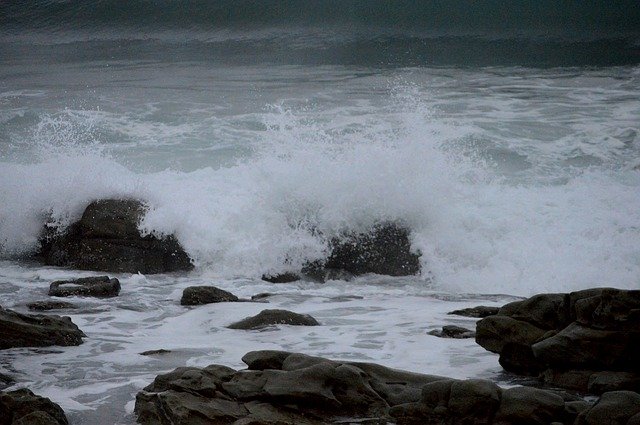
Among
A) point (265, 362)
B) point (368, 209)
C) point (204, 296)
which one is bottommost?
point (204, 296)

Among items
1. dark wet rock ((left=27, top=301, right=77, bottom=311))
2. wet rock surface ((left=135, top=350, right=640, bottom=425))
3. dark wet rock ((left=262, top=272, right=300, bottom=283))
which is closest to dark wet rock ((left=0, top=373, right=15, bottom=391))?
wet rock surface ((left=135, top=350, right=640, bottom=425))

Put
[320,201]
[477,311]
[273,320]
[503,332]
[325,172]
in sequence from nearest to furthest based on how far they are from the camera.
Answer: [503,332] → [273,320] → [477,311] → [320,201] → [325,172]

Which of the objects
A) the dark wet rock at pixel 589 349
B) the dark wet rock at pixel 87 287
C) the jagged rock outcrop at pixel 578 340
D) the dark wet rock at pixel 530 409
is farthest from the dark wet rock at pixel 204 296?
the dark wet rock at pixel 530 409

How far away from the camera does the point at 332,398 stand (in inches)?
153

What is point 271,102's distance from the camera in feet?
56.0

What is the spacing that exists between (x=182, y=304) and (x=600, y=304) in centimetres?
376

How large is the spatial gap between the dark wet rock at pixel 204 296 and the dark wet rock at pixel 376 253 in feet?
5.27

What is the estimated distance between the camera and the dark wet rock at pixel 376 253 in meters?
8.30

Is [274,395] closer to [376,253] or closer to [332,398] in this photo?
[332,398]

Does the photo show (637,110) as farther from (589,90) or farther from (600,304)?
(600,304)

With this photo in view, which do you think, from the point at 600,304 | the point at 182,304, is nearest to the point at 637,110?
the point at 182,304

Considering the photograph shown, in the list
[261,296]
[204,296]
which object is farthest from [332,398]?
[261,296]

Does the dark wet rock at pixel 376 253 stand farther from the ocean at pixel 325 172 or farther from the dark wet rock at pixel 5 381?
the dark wet rock at pixel 5 381

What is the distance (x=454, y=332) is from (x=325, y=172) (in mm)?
4495
